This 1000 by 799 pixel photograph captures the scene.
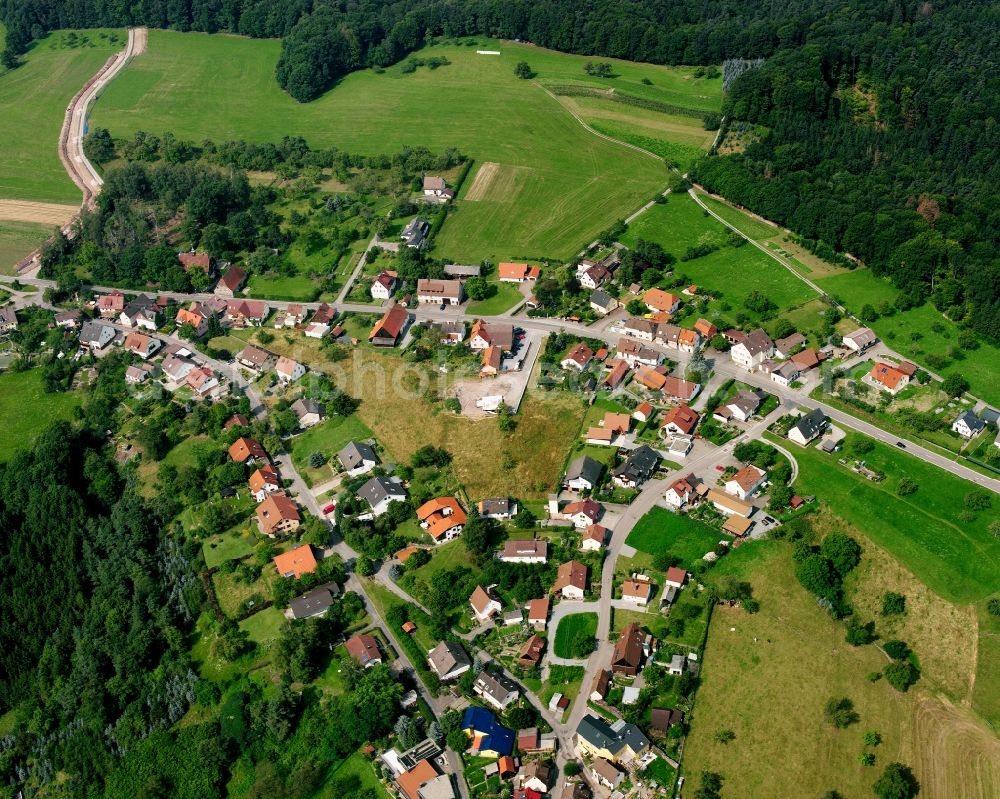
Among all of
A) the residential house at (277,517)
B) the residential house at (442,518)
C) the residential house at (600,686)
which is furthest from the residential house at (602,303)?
the residential house at (600,686)

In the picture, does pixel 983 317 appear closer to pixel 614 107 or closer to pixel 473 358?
pixel 473 358

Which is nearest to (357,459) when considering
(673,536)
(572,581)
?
(572,581)

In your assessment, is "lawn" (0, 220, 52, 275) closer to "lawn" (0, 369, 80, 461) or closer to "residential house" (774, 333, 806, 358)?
"lawn" (0, 369, 80, 461)

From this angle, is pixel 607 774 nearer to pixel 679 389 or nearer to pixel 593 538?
pixel 593 538

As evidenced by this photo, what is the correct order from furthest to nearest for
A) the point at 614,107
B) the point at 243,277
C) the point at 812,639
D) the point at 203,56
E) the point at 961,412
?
the point at 203,56
the point at 614,107
the point at 243,277
the point at 961,412
the point at 812,639

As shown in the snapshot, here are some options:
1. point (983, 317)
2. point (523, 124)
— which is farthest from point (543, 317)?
point (523, 124)

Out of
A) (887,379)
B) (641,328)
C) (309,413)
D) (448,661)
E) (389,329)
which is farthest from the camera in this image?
(389,329)
